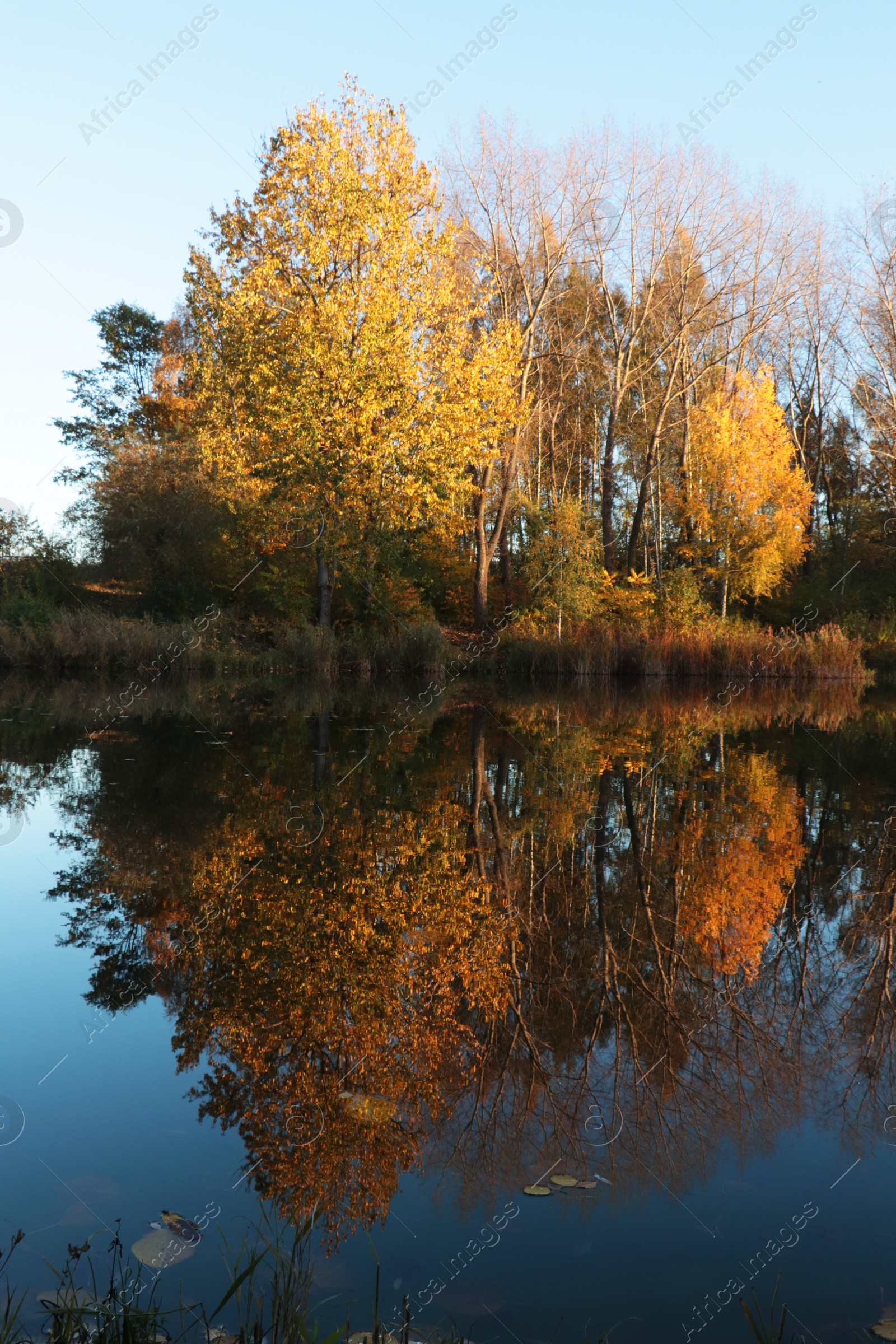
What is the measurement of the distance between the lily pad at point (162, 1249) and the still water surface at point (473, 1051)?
0.03m

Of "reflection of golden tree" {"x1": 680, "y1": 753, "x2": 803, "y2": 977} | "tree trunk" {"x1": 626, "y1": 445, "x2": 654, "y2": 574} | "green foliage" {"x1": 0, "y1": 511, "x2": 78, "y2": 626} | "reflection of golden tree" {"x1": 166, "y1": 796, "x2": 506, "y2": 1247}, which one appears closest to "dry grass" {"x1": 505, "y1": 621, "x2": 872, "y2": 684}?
"tree trunk" {"x1": 626, "y1": 445, "x2": 654, "y2": 574}

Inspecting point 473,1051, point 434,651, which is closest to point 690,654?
point 434,651

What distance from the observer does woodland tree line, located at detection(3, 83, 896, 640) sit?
802 inches

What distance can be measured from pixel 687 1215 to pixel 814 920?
6.93 feet

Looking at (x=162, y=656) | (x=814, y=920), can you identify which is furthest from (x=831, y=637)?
(x=814, y=920)

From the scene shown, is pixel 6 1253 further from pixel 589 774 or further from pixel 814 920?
pixel 589 774

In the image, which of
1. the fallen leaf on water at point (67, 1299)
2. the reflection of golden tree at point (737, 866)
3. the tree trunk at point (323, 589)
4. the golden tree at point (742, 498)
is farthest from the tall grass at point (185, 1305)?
the golden tree at point (742, 498)

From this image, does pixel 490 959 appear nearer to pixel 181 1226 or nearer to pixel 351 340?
pixel 181 1226

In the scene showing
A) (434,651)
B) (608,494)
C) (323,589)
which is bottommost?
(434,651)

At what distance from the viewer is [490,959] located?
334 centimetres

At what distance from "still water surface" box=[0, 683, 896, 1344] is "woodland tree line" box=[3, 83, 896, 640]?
16.0 meters

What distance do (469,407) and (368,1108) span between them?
20680 millimetres

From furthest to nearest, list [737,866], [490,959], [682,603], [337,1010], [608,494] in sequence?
[608,494] → [682,603] → [737,866] → [490,959] → [337,1010]

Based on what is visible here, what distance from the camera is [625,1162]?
2.20 m
